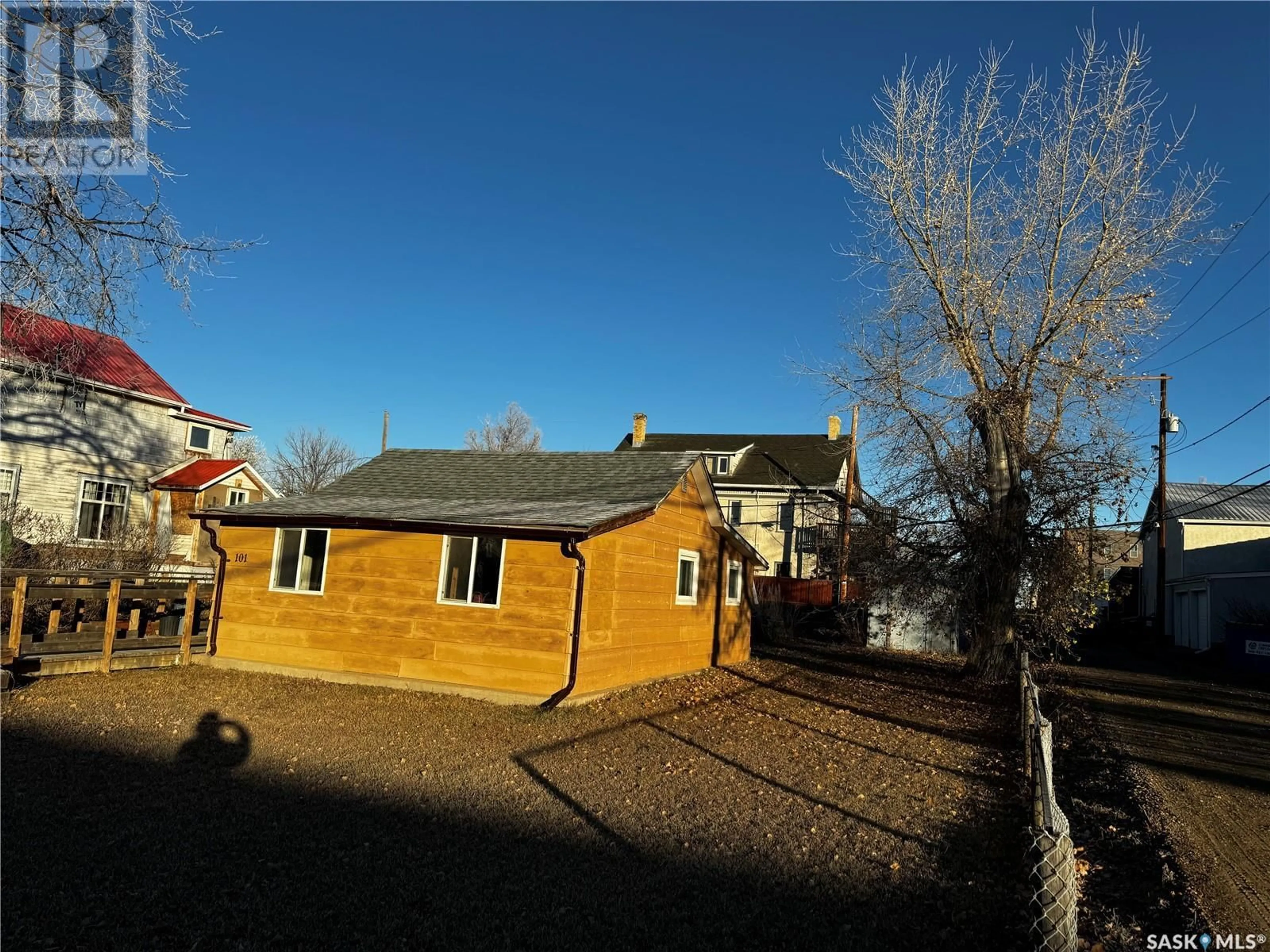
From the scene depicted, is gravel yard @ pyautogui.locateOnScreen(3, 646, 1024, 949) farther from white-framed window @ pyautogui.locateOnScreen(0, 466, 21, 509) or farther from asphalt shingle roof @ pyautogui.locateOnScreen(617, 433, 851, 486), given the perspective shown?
asphalt shingle roof @ pyautogui.locateOnScreen(617, 433, 851, 486)

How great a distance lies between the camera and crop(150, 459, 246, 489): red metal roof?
88.3 feet

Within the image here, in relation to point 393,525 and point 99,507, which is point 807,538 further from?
point 393,525

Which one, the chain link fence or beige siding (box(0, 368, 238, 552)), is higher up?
beige siding (box(0, 368, 238, 552))

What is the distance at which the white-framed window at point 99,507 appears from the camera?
25266 mm

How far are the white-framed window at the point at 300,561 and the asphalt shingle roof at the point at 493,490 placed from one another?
0.43 metres

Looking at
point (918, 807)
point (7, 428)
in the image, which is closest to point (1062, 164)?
point (918, 807)

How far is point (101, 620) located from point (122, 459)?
13.2 meters

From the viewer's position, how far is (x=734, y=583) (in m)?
20.1

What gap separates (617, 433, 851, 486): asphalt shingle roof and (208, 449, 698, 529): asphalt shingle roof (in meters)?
22.3

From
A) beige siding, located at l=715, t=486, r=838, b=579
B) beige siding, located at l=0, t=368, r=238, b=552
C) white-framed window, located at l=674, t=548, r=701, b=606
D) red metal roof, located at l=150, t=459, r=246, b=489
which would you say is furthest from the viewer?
beige siding, located at l=715, t=486, r=838, b=579

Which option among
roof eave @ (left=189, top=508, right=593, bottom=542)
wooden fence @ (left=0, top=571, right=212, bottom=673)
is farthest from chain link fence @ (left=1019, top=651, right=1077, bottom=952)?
wooden fence @ (left=0, top=571, right=212, bottom=673)

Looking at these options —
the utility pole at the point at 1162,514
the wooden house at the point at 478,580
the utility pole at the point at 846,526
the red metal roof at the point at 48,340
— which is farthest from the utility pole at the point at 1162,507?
the red metal roof at the point at 48,340

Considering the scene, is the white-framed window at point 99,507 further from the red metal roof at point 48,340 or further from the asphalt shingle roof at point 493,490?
the red metal roof at point 48,340

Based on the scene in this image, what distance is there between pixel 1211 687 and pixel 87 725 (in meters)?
20.5
